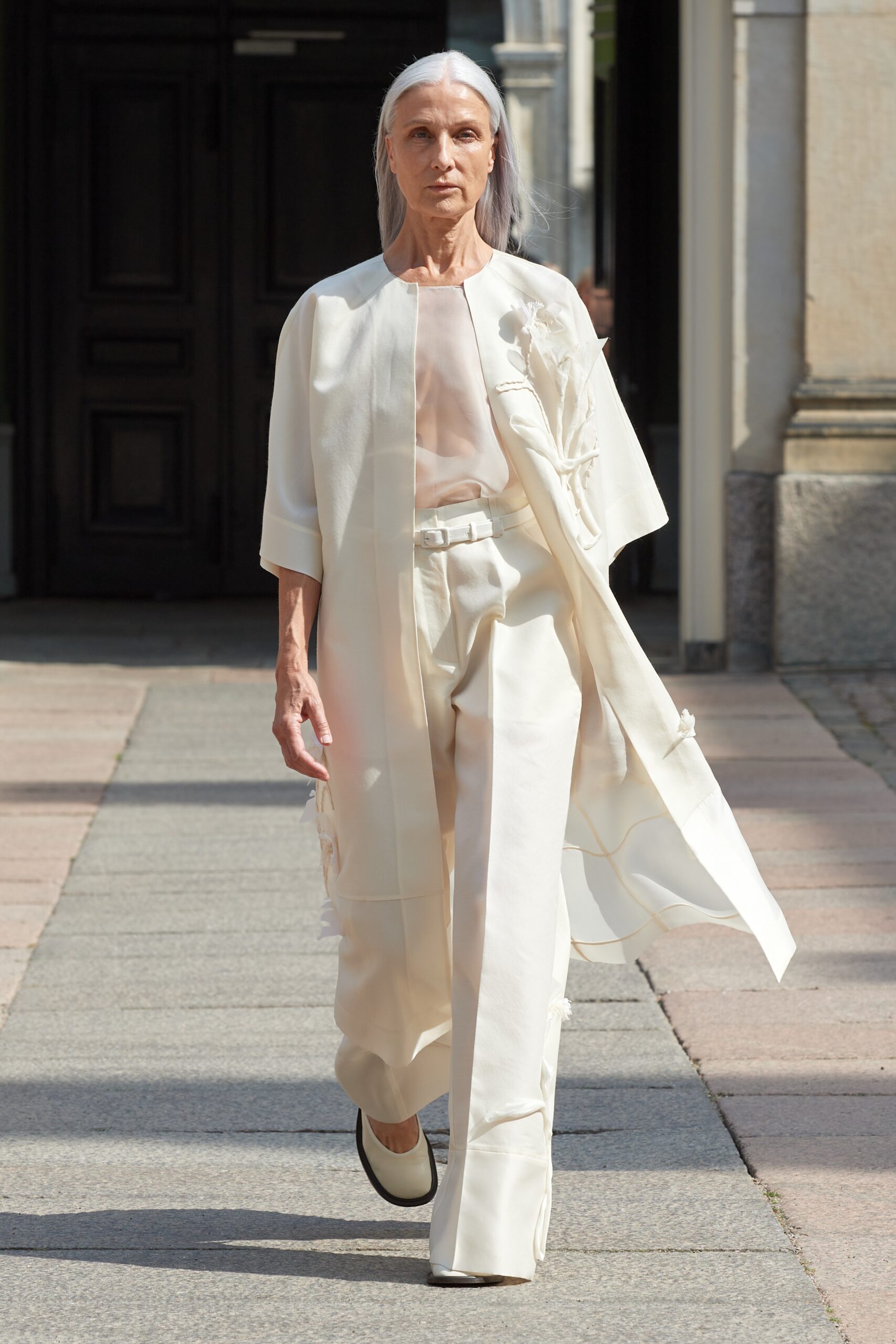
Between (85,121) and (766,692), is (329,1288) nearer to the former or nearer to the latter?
(766,692)

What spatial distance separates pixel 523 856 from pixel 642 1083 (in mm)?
980

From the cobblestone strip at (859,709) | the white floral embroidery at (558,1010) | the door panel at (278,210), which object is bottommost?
the cobblestone strip at (859,709)

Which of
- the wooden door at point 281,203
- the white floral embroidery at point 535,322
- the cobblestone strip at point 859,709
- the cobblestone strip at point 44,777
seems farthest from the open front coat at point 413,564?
the wooden door at point 281,203

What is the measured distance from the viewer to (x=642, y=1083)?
3.46m

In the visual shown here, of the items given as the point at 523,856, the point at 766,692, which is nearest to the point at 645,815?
the point at 523,856

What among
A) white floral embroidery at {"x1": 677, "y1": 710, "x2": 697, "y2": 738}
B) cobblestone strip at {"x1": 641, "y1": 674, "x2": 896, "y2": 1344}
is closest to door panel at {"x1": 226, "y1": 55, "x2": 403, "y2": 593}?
cobblestone strip at {"x1": 641, "y1": 674, "x2": 896, "y2": 1344}

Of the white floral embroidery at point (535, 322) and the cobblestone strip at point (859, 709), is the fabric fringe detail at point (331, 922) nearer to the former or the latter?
the white floral embroidery at point (535, 322)

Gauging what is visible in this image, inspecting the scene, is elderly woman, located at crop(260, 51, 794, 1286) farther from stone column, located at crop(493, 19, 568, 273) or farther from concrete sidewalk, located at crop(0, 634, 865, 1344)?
stone column, located at crop(493, 19, 568, 273)

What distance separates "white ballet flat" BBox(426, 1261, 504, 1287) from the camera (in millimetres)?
2602

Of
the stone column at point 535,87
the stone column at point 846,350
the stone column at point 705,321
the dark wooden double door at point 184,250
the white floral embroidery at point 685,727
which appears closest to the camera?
the white floral embroidery at point 685,727

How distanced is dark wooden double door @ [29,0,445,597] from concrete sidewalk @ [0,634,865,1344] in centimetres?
602

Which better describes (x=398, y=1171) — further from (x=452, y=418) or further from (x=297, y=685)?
(x=452, y=418)

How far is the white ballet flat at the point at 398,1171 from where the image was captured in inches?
113

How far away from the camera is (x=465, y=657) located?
2.69 meters
